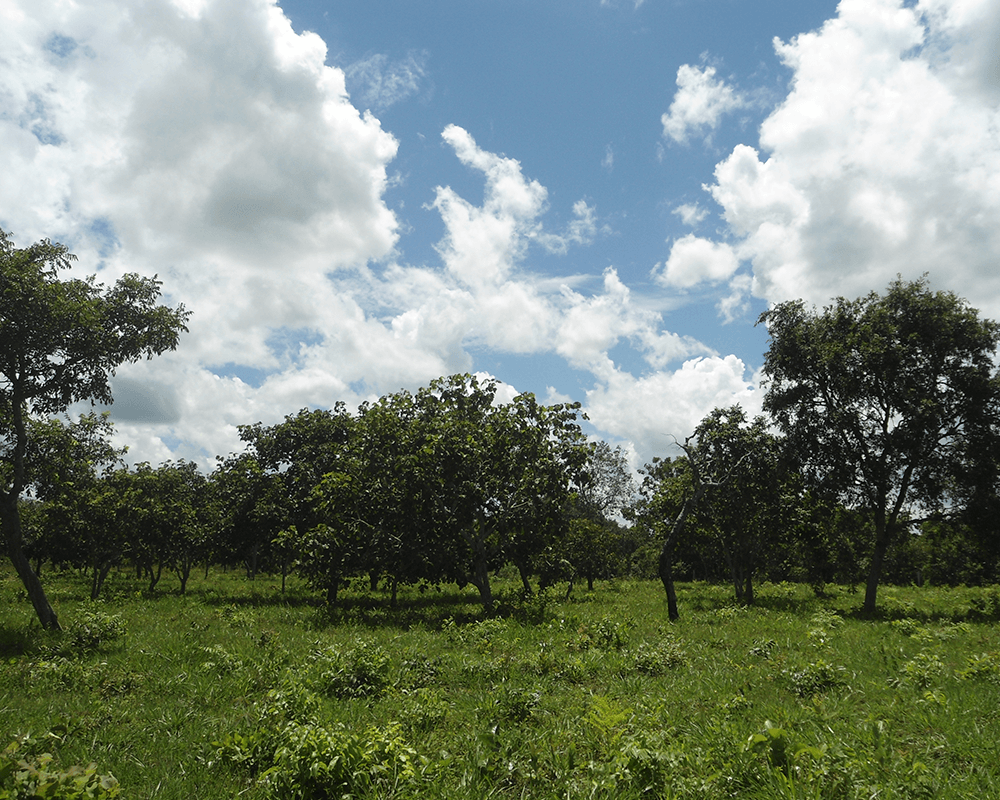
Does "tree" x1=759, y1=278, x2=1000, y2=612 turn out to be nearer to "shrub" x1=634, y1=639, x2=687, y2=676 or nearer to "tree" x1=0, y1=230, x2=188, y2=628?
"shrub" x1=634, y1=639, x2=687, y2=676

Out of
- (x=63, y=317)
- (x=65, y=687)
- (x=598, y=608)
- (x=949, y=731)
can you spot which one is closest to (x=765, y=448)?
(x=598, y=608)

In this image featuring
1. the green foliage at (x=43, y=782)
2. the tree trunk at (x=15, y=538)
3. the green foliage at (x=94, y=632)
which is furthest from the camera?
the tree trunk at (x=15, y=538)

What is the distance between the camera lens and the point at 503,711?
8719mm

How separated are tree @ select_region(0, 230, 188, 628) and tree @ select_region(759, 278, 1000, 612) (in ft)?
88.3

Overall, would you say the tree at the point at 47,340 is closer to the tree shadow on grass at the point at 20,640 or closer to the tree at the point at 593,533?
the tree shadow on grass at the point at 20,640

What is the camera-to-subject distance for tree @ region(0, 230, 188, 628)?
1455 cm

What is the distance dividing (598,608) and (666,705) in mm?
15425

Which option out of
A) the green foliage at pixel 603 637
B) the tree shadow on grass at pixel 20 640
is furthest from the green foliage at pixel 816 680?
the tree shadow on grass at pixel 20 640

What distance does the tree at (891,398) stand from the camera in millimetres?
21750

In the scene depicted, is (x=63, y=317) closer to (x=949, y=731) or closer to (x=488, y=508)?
A: (x=488, y=508)

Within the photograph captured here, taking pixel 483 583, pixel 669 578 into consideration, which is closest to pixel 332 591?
pixel 483 583

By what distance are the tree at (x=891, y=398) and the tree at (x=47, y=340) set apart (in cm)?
2691

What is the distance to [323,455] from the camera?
2828cm

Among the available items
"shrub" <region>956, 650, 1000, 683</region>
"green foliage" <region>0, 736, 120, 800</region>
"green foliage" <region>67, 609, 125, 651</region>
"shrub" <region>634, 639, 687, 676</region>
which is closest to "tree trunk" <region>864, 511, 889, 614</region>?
"shrub" <region>956, 650, 1000, 683</region>
